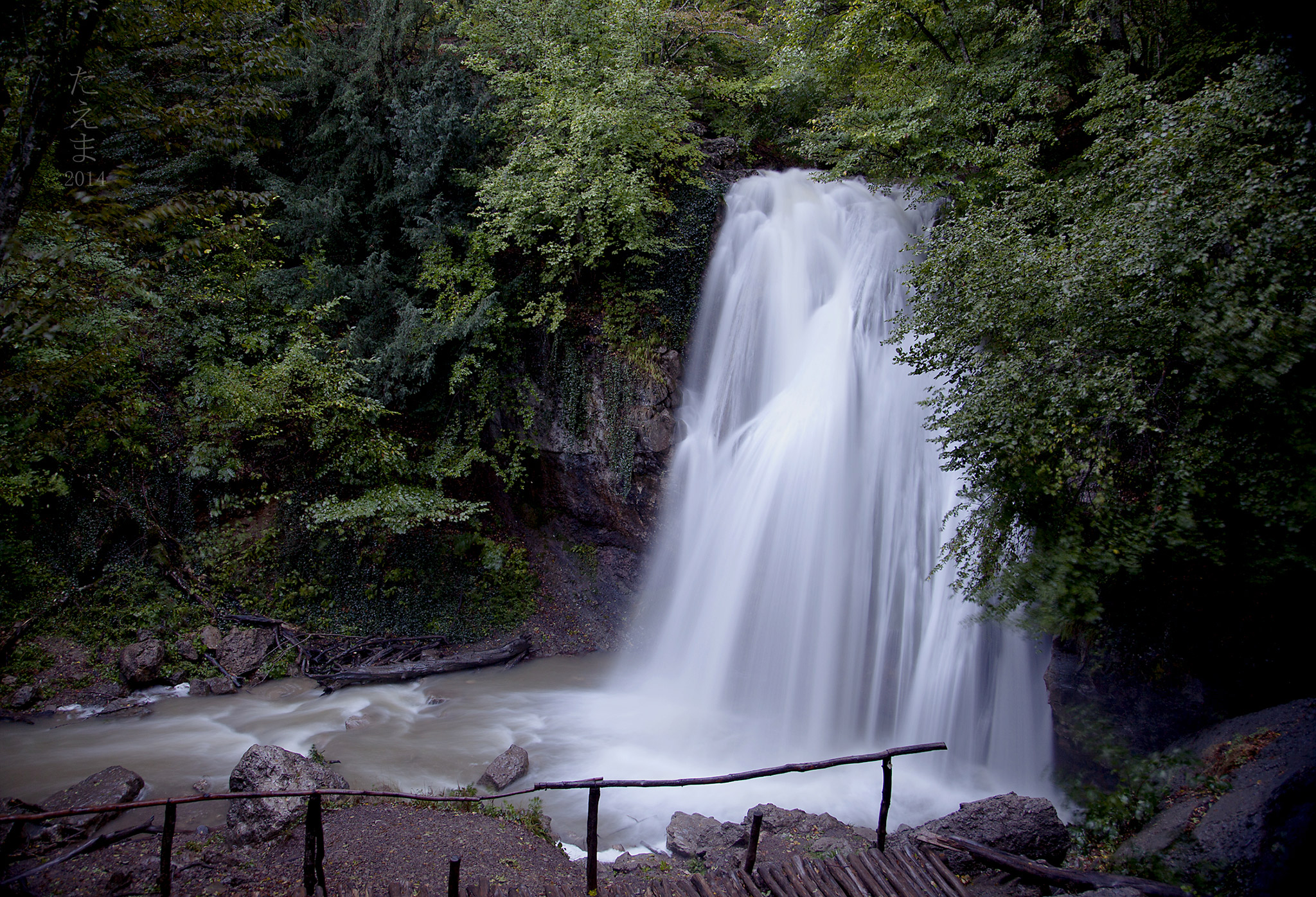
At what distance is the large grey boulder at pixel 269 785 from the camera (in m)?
5.43

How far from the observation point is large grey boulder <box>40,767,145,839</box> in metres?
5.21

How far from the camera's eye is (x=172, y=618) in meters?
9.52

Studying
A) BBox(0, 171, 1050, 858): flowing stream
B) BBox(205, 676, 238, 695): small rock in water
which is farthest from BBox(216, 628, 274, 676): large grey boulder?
BBox(0, 171, 1050, 858): flowing stream

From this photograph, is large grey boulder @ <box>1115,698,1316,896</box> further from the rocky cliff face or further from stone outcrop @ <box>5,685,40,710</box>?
stone outcrop @ <box>5,685,40,710</box>

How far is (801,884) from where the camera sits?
4.38m

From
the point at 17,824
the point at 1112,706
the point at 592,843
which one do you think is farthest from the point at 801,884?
the point at 17,824

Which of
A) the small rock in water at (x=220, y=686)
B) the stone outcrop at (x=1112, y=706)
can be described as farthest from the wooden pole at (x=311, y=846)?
the stone outcrop at (x=1112, y=706)

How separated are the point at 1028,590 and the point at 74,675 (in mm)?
11856

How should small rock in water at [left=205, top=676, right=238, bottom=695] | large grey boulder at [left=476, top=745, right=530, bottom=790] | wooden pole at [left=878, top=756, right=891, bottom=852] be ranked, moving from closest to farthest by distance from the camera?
wooden pole at [left=878, top=756, right=891, bottom=852] < large grey boulder at [left=476, top=745, right=530, bottom=790] < small rock in water at [left=205, top=676, right=238, bottom=695]

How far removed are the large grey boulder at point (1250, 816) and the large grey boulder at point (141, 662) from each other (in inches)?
445

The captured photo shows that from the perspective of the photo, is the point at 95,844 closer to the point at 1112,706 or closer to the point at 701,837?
the point at 701,837

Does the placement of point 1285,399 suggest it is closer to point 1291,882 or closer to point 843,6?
point 1291,882

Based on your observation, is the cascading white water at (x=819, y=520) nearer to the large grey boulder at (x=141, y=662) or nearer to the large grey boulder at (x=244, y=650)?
the large grey boulder at (x=244, y=650)

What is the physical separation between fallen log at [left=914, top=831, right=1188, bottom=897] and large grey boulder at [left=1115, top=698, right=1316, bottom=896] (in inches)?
A: 13.9
